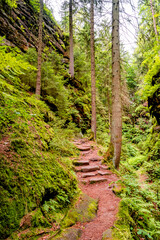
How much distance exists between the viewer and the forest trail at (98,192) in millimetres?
2466

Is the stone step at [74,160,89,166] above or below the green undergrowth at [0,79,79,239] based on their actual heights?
below

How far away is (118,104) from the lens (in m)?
5.69

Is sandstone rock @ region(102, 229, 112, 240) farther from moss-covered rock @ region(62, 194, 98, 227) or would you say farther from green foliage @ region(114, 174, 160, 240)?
moss-covered rock @ region(62, 194, 98, 227)

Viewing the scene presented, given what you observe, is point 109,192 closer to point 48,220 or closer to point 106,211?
point 106,211

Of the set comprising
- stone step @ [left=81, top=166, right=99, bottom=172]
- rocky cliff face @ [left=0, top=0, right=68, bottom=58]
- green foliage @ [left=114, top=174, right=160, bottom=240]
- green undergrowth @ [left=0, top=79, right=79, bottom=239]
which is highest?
rocky cliff face @ [left=0, top=0, right=68, bottom=58]

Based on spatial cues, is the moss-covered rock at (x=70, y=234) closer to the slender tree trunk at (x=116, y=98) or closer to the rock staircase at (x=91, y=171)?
the rock staircase at (x=91, y=171)

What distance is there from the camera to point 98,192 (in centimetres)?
404

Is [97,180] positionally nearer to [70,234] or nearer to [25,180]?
[70,234]

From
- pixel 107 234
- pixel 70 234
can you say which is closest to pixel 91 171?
pixel 107 234

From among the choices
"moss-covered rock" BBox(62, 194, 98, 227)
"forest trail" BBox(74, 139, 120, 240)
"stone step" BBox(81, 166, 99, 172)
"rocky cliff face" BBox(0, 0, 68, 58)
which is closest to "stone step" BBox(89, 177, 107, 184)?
"forest trail" BBox(74, 139, 120, 240)

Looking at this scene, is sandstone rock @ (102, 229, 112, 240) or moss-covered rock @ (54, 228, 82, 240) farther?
sandstone rock @ (102, 229, 112, 240)

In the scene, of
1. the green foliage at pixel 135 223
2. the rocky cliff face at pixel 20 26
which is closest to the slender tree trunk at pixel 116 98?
the green foliage at pixel 135 223

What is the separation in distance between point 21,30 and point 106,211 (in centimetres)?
1262

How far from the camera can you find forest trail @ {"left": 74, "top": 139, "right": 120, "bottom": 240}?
8.09 feet
